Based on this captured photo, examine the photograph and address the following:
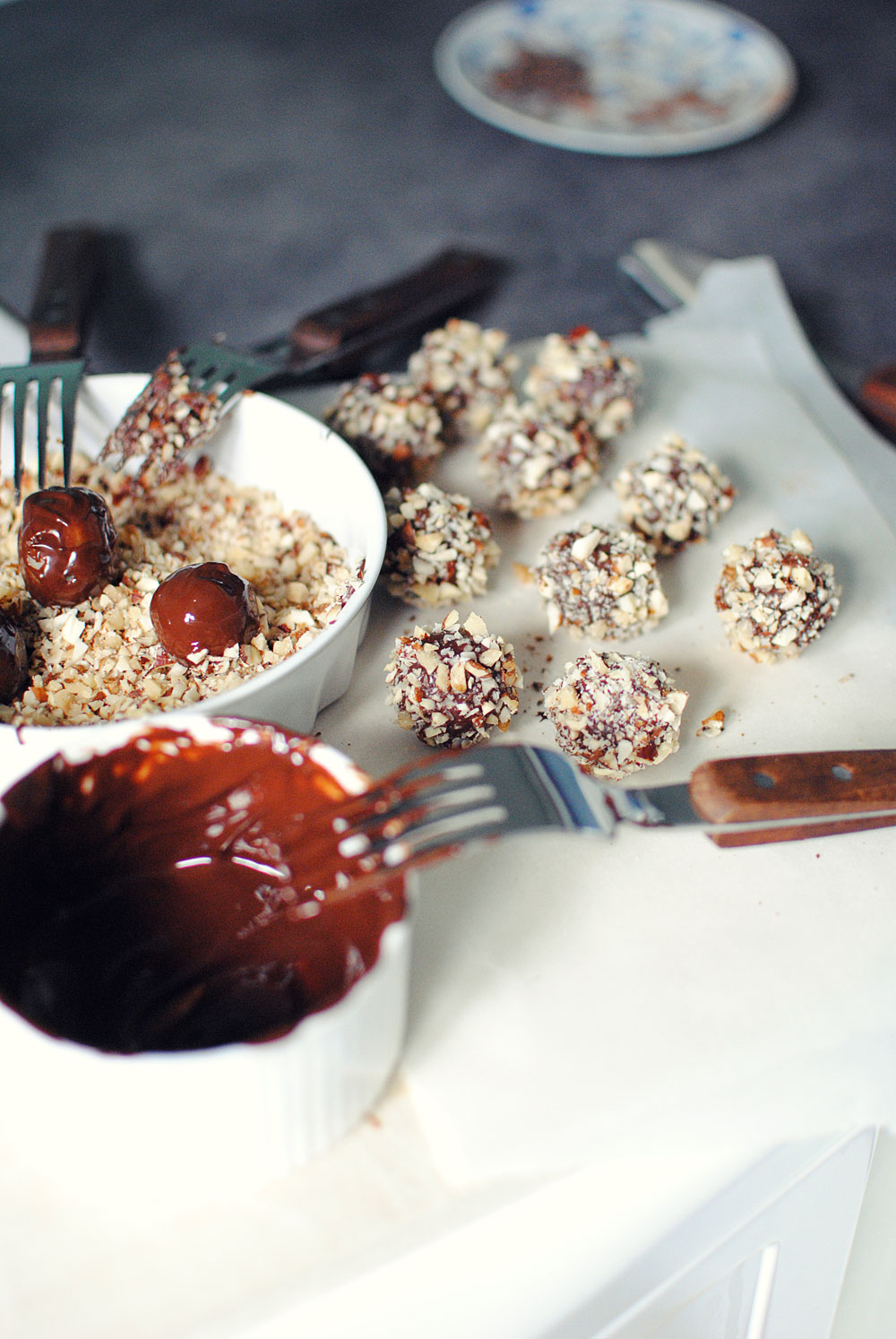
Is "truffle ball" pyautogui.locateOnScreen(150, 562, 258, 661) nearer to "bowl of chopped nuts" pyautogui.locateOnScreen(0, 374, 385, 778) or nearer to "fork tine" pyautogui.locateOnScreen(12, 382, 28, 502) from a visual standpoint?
"bowl of chopped nuts" pyautogui.locateOnScreen(0, 374, 385, 778)

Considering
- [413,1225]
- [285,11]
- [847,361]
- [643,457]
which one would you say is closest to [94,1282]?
[413,1225]

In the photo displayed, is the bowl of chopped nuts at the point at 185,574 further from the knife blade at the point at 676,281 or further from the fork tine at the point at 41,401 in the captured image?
the knife blade at the point at 676,281

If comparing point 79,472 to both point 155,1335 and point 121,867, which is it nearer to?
point 121,867

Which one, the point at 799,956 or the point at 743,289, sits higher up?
the point at 743,289

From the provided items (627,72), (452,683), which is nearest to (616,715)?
(452,683)

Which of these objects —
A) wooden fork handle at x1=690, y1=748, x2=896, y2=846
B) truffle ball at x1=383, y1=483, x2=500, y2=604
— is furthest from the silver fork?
truffle ball at x1=383, y1=483, x2=500, y2=604
